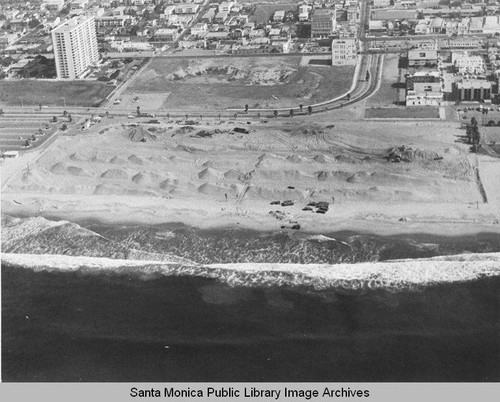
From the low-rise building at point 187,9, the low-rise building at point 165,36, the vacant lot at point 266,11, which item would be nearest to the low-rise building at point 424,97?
the vacant lot at point 266,11

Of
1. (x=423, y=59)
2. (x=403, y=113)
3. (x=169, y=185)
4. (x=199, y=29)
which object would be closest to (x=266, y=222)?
(x=169, y=185)

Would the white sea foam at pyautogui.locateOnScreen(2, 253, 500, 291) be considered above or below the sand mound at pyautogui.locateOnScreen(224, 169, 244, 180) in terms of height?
below

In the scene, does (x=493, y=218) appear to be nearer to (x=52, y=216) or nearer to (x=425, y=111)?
(x=425, y=111)

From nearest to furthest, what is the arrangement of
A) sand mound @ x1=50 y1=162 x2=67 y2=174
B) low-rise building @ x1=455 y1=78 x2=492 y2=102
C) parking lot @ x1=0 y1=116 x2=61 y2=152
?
sand mound @ x1=50 y1=162 x2=67 y2=174, parking lot @ x1=0 y1=116 x2=61 y2=152, low-rise building @ x1=455 y1=78 x2=492 y2=102

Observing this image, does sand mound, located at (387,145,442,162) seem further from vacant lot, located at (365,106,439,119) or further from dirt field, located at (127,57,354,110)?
dirt field, located at (127,57,354,110)

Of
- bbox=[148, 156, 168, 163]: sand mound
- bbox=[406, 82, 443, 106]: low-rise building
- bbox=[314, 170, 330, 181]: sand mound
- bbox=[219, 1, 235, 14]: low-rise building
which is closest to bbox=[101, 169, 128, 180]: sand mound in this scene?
bbox=[148, 156, 168, 163]: sand mound

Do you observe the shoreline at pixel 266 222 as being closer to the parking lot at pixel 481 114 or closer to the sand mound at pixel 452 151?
the sand mound at pixel 452 151

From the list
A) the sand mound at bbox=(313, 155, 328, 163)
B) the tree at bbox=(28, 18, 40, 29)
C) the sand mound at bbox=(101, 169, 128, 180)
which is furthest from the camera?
the tree at bbox=(28, 18, 40, 29)

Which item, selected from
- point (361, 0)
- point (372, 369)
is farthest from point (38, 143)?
point (361, 0)
